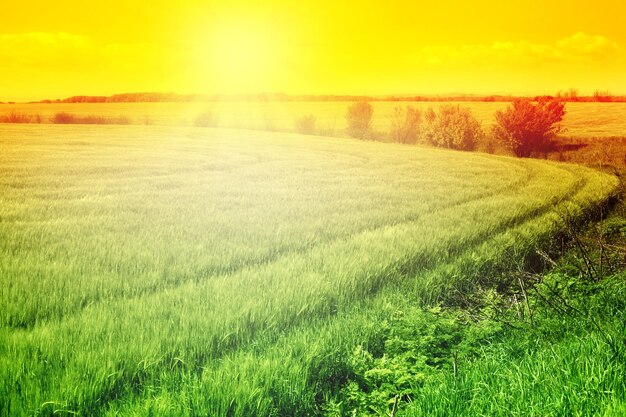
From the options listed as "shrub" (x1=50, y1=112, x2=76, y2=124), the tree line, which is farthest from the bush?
"shrub" (x1=50, y1=112, x2=76, y2=124)

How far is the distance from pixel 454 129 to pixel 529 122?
6.98 m

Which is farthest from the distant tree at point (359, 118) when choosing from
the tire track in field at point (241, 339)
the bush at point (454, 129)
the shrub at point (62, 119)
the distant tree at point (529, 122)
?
the tire track in field at point (241, 339)

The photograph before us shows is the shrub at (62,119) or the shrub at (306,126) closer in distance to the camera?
the shrub at (62,119)

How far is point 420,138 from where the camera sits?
4709 cm

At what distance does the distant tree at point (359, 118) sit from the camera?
5212 centimetres

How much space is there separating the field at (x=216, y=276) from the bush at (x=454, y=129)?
26550 mm

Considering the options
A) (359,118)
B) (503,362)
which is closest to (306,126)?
(359,118)

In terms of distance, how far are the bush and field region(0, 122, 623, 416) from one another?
87.1 feet

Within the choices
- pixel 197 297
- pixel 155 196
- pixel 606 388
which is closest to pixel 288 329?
pixel 197 297

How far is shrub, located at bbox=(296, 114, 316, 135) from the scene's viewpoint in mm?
54781

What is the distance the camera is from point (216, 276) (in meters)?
6.97

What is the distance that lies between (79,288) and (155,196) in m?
7.97

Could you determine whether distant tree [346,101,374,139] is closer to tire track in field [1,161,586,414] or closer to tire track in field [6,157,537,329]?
tire track in field [6,157,537,329]

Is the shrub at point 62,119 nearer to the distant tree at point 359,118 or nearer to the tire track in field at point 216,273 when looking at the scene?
the distant tree at point 359,118
